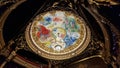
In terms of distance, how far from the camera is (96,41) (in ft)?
33.0

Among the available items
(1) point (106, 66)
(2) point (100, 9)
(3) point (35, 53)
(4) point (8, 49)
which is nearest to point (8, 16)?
(4) point (8, 49)

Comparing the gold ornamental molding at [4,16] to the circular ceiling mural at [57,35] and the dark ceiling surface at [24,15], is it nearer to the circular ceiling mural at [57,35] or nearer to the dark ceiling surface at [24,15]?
the dark ceiling surface at [24,15]

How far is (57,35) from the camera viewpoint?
36.8 ft

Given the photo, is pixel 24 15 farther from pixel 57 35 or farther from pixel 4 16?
pixel 57 35

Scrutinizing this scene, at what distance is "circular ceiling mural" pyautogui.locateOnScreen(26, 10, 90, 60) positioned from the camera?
35.0 ft

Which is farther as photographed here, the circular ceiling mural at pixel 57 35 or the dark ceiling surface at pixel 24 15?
the circular ceiling mural at pixel 57 35

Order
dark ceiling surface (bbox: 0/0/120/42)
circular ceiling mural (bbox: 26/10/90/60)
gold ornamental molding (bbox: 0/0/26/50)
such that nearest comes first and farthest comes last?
dark ceiling surface (bbox: 0/0/120/42), gold ornamental molding (bbox: 0/0/26/50), circular ceiling mural (bbox: 26/10/90/60)

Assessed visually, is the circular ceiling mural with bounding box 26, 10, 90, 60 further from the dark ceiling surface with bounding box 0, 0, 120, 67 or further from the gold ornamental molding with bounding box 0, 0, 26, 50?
the gold ornamental molding with bounding box 0, 0, 26, 50

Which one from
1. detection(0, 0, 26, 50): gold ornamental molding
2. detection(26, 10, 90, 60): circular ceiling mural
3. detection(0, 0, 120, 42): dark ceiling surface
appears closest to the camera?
detection(0, 0, 120, 42): dark ceiling surface

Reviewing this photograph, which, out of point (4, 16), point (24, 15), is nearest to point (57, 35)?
point (24, 15)

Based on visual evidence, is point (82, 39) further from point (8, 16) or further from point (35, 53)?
point (8, 16)

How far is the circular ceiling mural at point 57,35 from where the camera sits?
10.7m

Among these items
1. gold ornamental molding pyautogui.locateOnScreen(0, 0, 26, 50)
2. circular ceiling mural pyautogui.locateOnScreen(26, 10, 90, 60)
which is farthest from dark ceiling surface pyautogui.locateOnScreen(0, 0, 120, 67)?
circular ceiling mural pyautogui.locateOnScreen(26, 10, 90, 60)

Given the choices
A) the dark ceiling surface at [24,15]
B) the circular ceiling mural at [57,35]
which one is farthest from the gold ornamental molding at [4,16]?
the circular ceiling mural at [57,35]
